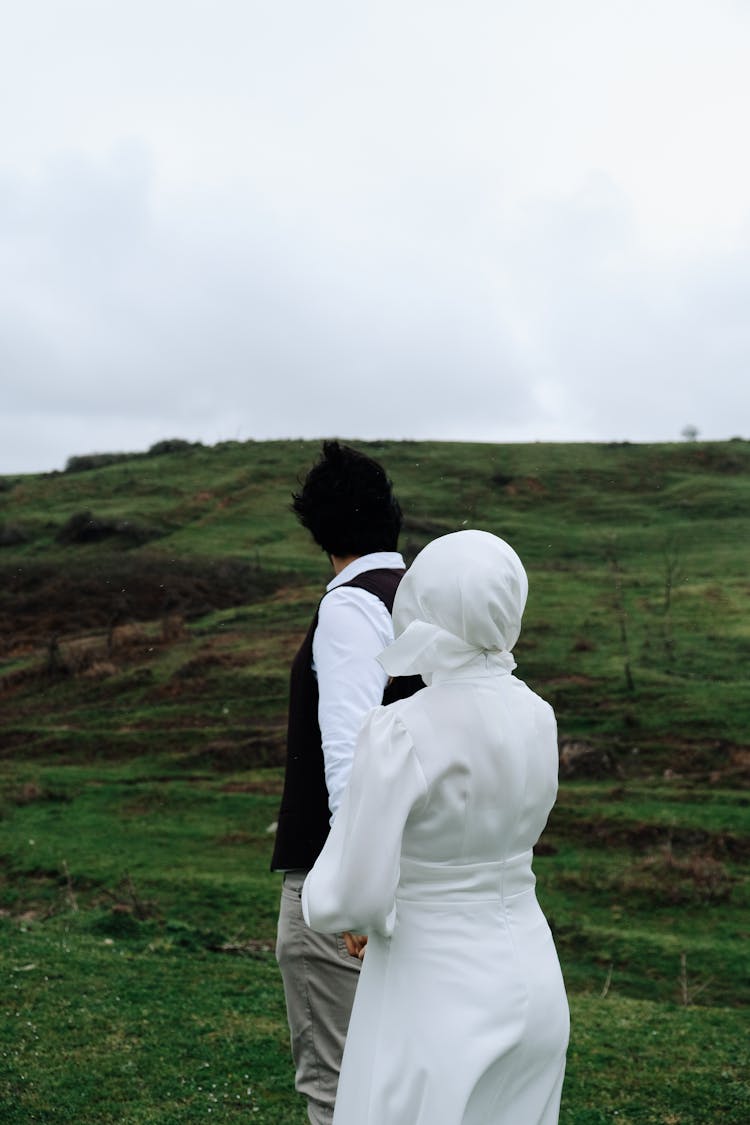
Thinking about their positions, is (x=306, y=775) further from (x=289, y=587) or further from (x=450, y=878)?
(x=289, y=587)

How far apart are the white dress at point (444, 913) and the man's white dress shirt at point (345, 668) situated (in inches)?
21.3

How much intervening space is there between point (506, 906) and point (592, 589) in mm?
38695

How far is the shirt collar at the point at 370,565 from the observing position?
14.2 ft

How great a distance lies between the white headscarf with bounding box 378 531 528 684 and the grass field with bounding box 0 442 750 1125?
4892mm

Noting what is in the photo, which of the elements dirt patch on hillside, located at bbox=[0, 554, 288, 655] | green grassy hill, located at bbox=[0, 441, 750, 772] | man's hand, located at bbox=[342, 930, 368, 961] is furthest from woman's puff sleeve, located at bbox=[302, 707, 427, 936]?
dirt patch on hillside, located at bbox=[0, 554, 288, 655]

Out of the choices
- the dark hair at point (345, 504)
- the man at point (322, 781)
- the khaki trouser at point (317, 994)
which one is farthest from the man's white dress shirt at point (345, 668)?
the khaki trouser at point (317, 994)

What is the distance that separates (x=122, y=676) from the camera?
111 ft

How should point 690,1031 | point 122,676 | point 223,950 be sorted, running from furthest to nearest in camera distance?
point 122,676, point 223,950, point 690,1031

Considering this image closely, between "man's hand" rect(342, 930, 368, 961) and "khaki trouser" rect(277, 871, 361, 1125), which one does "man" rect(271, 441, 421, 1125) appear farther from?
"man's hand" rect(342, 930, 368, 961)

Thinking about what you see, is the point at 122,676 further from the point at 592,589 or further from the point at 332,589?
the point at 332,589

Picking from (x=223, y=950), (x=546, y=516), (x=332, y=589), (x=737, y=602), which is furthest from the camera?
(x=546, y=516)

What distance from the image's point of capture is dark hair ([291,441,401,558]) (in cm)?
442

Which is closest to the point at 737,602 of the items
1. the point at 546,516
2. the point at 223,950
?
the point at 546,516

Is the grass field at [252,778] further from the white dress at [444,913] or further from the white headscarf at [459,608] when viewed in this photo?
the white headscarf at [459,608]
